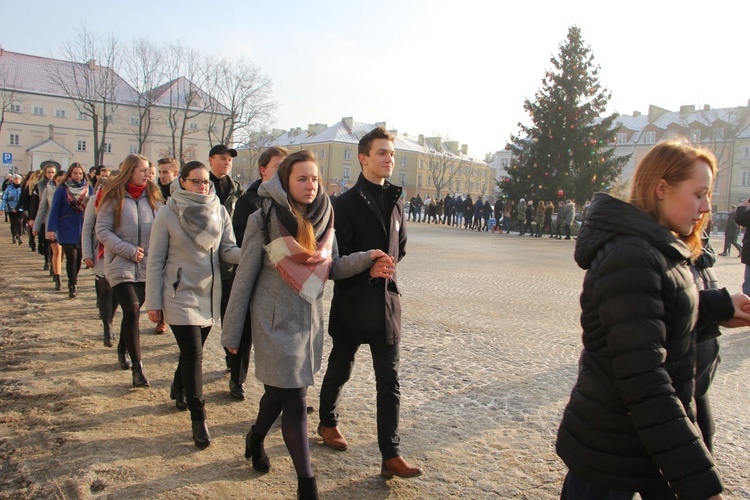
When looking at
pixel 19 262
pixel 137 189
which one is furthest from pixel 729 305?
pixel 19 262

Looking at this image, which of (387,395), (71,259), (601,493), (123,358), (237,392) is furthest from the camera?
(71,259)

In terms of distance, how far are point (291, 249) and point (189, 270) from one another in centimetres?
140

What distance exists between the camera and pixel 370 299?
12.9 ft

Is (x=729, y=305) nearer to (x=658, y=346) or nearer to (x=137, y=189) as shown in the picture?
(x=658, y=346)

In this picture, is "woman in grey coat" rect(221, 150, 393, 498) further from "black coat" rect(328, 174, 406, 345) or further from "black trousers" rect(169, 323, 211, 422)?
"black trousers" rect(169, 323, 211, 422)

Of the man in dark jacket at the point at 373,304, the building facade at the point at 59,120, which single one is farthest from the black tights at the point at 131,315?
the building facade at the point at 59,120

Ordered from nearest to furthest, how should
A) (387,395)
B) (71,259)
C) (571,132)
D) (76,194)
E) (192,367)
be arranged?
(387,395) < (192,367) < (76,194) < (71,259) < (571,132)

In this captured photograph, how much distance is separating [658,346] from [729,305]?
54 centimetres

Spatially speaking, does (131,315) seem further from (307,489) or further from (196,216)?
(307,489)

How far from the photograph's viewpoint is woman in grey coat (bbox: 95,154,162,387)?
5508 mm

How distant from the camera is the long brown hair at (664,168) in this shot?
88.0 inches

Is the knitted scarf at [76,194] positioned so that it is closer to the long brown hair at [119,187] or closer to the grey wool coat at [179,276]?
the long brown hair at [119,187]

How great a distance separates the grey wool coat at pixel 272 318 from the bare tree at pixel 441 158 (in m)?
90.1

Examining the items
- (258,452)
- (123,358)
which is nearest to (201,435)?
(258,452)
